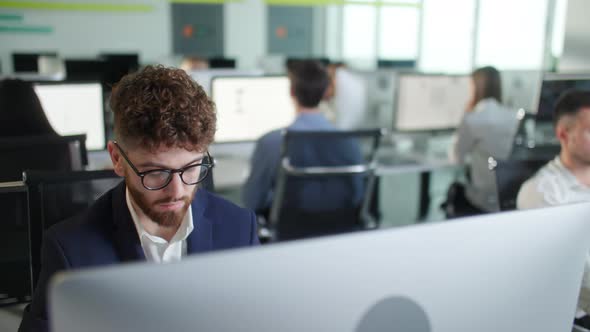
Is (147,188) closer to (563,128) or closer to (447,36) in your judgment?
(563,128)

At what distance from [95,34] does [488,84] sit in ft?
19.2

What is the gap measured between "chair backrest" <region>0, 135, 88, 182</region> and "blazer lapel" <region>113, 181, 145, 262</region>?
1.60 ft

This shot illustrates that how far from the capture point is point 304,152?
2348 mm

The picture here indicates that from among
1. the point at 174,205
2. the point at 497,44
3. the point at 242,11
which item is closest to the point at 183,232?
the point at 174,205

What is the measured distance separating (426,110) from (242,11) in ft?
16.8

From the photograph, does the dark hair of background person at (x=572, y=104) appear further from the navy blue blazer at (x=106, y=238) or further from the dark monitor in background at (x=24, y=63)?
the dark monitor in background at (x=24, y=63)

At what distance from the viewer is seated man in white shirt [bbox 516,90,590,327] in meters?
1.71

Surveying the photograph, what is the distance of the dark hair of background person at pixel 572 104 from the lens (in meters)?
1.77

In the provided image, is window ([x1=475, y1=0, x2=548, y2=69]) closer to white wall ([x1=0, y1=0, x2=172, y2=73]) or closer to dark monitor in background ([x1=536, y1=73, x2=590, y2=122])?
dark monitor in background ([x1=536, y1=73, x2=590, y2=122])

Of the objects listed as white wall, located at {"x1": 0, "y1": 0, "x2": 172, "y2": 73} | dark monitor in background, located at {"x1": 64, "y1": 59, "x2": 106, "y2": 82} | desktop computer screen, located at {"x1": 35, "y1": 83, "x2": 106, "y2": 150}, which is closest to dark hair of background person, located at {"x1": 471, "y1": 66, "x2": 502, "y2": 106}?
desktop computer screen, located at {"x1": 35, "y1": 83, "x2": 106, "y2": 150}

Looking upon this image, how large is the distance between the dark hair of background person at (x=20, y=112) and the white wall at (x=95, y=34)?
5524mm

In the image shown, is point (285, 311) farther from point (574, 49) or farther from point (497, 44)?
point (497, 44)

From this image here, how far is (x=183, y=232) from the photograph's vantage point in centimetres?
106

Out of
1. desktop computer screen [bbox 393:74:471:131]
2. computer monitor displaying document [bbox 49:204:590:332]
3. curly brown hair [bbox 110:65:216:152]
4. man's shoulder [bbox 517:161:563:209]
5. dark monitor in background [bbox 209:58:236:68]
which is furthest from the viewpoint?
dark monitor in background [bbox 209:58:236:68]
